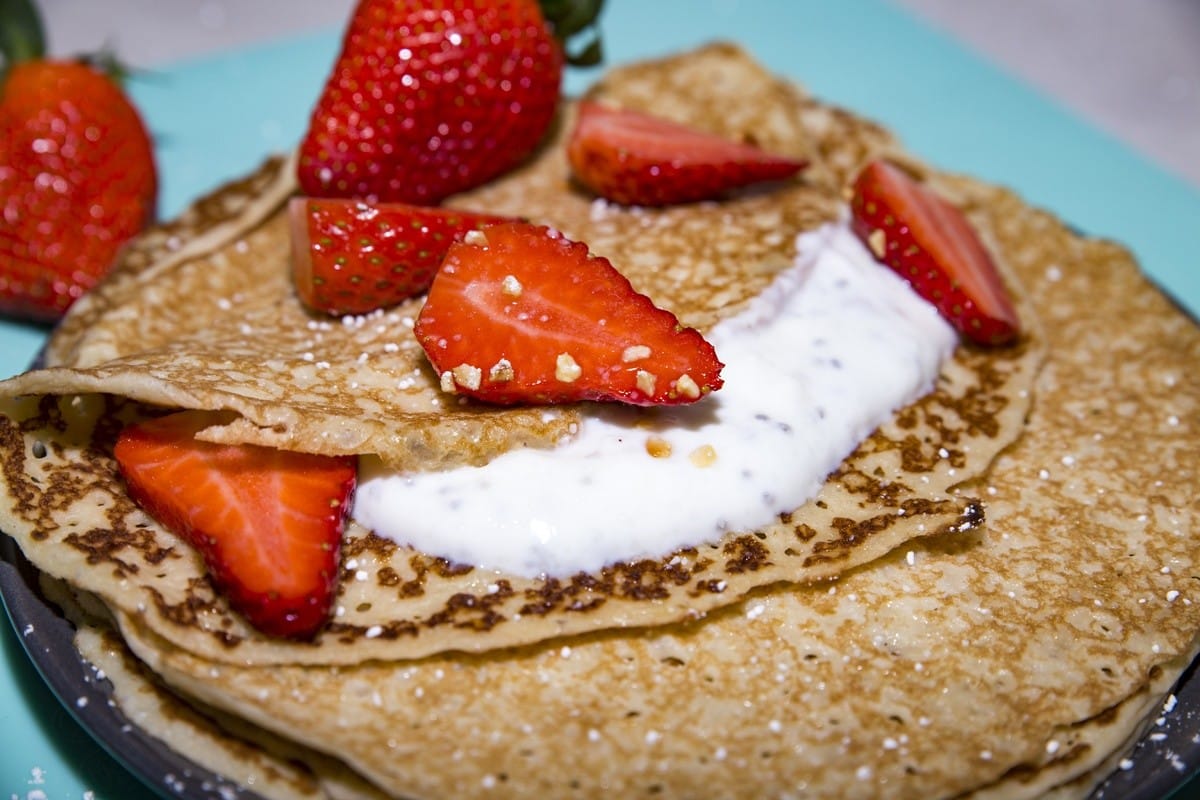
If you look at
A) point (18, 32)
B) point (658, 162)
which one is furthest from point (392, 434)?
point (18, 32)

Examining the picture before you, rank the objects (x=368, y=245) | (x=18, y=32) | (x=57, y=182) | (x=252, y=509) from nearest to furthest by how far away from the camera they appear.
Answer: (x=252, y=509) < (x=368, y=245) < (x=57, y=182) < (x=18, y=32)

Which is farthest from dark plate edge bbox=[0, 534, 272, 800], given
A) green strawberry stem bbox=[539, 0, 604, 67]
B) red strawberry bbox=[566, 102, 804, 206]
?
green strawberry stem bbox=[539, 0, 604, 67]

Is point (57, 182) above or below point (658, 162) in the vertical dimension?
below

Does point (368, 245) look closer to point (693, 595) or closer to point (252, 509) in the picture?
point (252, 509)

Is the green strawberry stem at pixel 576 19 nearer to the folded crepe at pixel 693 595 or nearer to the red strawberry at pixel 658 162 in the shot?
the red strawberry at pixel 658 162

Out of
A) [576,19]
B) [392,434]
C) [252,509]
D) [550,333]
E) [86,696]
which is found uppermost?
[576,19]

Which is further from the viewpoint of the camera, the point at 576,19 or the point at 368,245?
the point at 576,19

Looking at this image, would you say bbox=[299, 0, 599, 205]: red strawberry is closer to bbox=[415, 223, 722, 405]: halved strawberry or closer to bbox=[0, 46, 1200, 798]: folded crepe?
bbox=[0, 46, 1200, 798]: folded crepe

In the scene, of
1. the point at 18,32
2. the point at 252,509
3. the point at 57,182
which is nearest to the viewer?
the point at 252,509
